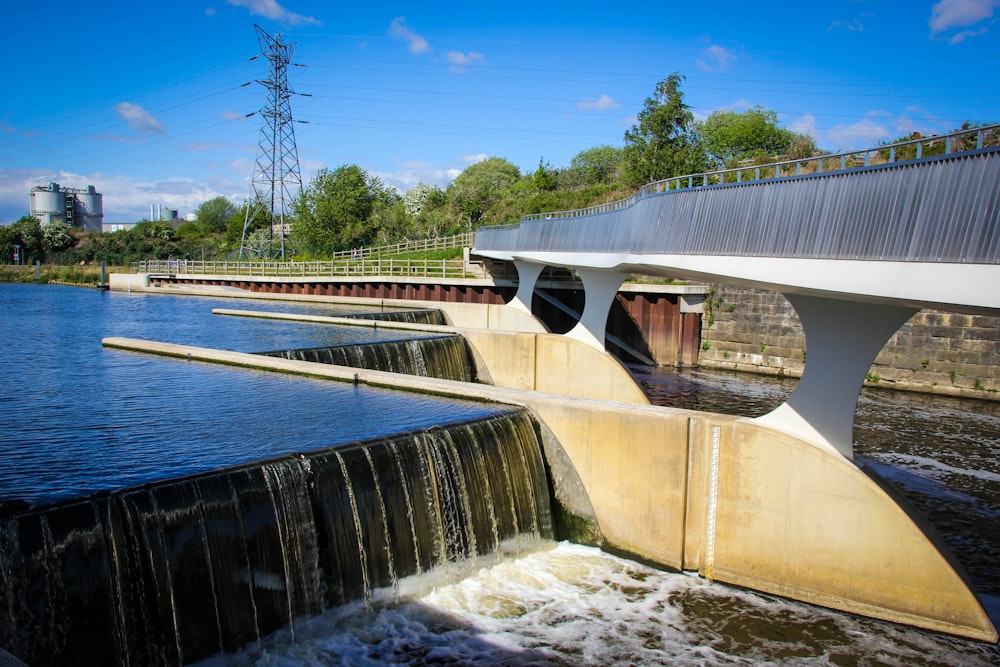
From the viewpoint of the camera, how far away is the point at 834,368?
11.5 meters

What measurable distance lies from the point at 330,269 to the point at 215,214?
98.6m

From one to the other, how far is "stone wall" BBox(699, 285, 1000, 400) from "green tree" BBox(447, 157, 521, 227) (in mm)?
41413

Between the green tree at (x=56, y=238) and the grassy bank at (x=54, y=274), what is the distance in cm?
808

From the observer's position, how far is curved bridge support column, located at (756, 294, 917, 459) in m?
11.2

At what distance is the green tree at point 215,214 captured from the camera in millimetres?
135000

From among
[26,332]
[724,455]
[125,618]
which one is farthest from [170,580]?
[26,332]

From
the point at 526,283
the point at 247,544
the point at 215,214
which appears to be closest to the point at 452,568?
the point at 247,544

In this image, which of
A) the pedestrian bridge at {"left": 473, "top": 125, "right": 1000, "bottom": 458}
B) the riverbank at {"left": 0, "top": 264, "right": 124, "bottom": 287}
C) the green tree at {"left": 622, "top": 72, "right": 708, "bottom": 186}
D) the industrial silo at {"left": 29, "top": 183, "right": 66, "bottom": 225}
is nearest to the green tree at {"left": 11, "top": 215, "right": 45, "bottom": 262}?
the riverbank at {"left": 0, "top": 264, "right": 124, "bottom": 287}

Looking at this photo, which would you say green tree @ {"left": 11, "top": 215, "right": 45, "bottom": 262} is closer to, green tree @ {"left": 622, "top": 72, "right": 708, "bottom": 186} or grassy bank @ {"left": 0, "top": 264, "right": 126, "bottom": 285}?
grassy bank @ {"left": 0, "top": 264, "right": 126, "bottom": 285}

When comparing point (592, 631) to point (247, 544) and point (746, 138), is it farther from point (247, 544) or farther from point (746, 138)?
point (746, 138)

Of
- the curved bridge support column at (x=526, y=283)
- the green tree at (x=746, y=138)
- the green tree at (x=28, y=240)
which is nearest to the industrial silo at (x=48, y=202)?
the green tree at (x=28, y=240)

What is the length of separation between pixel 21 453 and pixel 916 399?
26440mm

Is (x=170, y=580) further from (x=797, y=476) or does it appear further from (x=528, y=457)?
(x=797, y=476)

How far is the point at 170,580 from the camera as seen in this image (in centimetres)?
783
